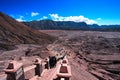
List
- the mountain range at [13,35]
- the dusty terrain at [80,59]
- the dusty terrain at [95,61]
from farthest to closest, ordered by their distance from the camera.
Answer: the mountain range at [13,35] < the dusty terrain at [95,61] < the dusty terrain at [80,59]

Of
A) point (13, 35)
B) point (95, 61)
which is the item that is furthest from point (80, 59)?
point (13, 35)

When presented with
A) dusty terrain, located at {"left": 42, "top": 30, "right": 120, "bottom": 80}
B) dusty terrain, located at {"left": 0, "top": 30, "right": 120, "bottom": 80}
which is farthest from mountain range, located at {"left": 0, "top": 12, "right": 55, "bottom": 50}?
dusty terrain, located at {"left": 42, "top": 30, "right": 120, "bottom": 80}

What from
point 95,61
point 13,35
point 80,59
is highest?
point 13,35

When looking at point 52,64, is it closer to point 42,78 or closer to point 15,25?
point 42,78

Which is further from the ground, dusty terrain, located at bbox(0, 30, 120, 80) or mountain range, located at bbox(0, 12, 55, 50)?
mountain range, located at bbox(0, 12, 55, 50)

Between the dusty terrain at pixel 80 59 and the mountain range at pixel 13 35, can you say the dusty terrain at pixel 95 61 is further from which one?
the mountain range at pixel 13 35

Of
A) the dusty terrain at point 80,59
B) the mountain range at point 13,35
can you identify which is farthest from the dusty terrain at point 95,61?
the mountain range at point 13,35

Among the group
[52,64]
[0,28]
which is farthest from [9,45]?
[52,64]

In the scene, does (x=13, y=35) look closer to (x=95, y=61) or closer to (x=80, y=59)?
(x=80, y=59)

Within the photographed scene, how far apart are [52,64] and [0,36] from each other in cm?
3064

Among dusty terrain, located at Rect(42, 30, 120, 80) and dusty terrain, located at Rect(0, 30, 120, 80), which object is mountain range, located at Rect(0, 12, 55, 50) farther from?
dusty terrain, located at Rect(42, 30, 120, 80)

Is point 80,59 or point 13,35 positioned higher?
point 13,35

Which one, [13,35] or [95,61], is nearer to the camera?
[95,61]

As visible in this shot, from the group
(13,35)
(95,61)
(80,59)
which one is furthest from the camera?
(13,35)
